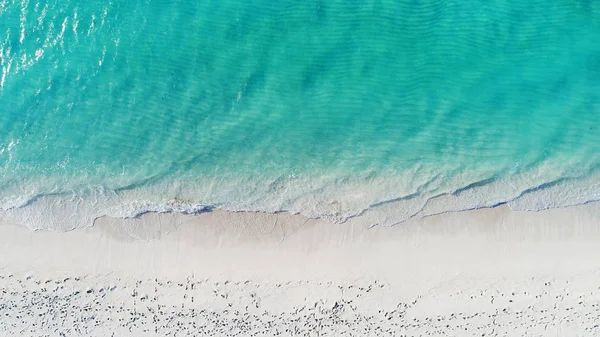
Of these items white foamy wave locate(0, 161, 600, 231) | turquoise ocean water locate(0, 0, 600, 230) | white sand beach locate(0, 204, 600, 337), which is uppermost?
turquoise ocean water locate(0, 0, 600, 230)

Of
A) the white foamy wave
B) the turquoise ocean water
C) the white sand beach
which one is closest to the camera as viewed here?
the white sand beach

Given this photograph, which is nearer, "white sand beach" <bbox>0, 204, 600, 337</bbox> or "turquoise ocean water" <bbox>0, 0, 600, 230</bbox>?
"white sand beach" <bbox>0, 204, 600, 337</bbox>

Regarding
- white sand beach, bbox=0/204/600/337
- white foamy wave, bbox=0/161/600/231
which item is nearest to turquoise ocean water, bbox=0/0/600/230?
white foamy wave, bbox=0/161/600/231

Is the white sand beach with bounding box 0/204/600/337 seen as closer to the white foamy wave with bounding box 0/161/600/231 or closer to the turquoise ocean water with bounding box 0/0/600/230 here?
the white foamy wave with bounding box 0/161/600/231

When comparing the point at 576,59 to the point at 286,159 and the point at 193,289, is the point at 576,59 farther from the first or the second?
the point at 193,289

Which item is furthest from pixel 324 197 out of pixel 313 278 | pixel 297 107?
pixel 297 107

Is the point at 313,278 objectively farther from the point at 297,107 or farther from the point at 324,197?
the point at 297,107

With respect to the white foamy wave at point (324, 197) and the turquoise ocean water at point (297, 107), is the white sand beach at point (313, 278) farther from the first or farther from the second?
the turquoise ocean water at point (297, 107)

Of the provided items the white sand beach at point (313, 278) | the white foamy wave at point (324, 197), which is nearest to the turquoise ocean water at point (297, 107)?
the white foamy wave at point (324, 197)
